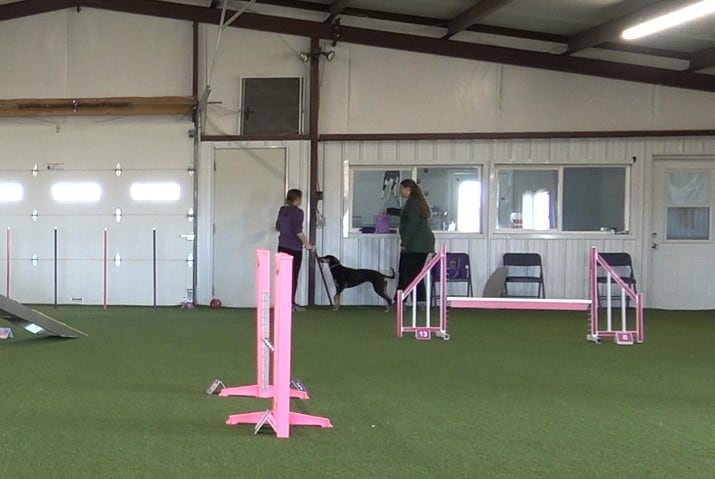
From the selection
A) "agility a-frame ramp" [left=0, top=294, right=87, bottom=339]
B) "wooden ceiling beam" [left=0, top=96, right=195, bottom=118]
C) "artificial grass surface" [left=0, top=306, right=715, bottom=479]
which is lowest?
"artificial grass surface" [left=0, top=306, right=715, bottom=479]

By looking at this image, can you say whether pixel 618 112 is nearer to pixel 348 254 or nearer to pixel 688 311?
pixel 688 311

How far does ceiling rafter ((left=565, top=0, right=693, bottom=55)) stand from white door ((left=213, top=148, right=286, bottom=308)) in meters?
4.11

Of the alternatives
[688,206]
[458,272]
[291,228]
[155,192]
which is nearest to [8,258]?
[155,192]

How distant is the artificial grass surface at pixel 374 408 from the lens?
218cm

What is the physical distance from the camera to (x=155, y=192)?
25.9ft

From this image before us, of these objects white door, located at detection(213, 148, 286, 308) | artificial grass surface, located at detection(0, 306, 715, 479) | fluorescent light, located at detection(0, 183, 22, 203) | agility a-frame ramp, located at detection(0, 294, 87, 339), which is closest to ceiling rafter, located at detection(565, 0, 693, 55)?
artificial grass surface, located at detection(0, 306, 715, 479)

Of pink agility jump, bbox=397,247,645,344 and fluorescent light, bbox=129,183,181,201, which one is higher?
fluorescent light, bbox=129,183,181,201

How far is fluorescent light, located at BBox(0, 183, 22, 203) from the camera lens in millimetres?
8008

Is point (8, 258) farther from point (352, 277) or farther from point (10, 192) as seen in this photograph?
point (352, 277)

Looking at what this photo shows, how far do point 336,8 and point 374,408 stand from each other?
5.71 m

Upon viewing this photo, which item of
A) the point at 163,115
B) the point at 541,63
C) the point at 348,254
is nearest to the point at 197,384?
the point at 348,254

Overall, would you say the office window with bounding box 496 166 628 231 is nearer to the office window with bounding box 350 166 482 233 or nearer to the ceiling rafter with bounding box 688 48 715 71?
the office window with bounding box 350 166 482 233

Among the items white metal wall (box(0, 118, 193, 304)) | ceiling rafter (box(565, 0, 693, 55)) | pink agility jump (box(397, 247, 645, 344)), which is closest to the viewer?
pink agility jump (box(397, 247, 645, 344))

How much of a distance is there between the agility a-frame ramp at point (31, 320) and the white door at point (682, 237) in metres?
6.94
